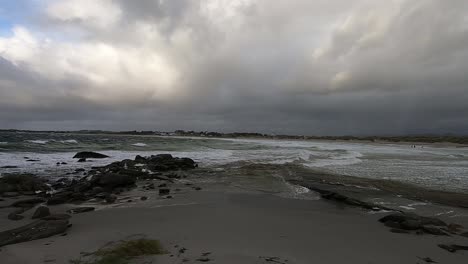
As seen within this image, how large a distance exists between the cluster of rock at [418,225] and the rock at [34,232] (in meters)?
7.59

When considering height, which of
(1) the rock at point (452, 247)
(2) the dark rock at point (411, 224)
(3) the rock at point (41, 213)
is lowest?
(3) the rock at point (41, 213)

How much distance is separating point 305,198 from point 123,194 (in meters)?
6.81

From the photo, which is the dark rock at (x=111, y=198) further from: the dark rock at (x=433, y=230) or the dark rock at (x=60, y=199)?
the dark rock at (x=433, y=230)

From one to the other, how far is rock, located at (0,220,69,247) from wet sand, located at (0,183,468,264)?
0.68ft

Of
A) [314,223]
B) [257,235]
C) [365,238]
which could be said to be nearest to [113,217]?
[257,235]

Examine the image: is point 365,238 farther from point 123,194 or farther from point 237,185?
point 123,194

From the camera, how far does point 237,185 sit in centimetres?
1391

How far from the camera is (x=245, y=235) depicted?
22.0ft

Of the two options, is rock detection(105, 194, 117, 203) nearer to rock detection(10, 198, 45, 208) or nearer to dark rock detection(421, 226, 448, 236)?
rock detection(10, 198, 45, 208)

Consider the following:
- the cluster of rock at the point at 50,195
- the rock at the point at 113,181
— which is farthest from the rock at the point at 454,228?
the rock at the point at 113,181

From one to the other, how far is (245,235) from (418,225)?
4.13 m

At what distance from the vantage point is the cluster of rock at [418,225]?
710 cm

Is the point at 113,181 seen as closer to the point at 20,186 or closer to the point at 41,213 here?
the point at 20,186

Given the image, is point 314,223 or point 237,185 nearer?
point 314,223
